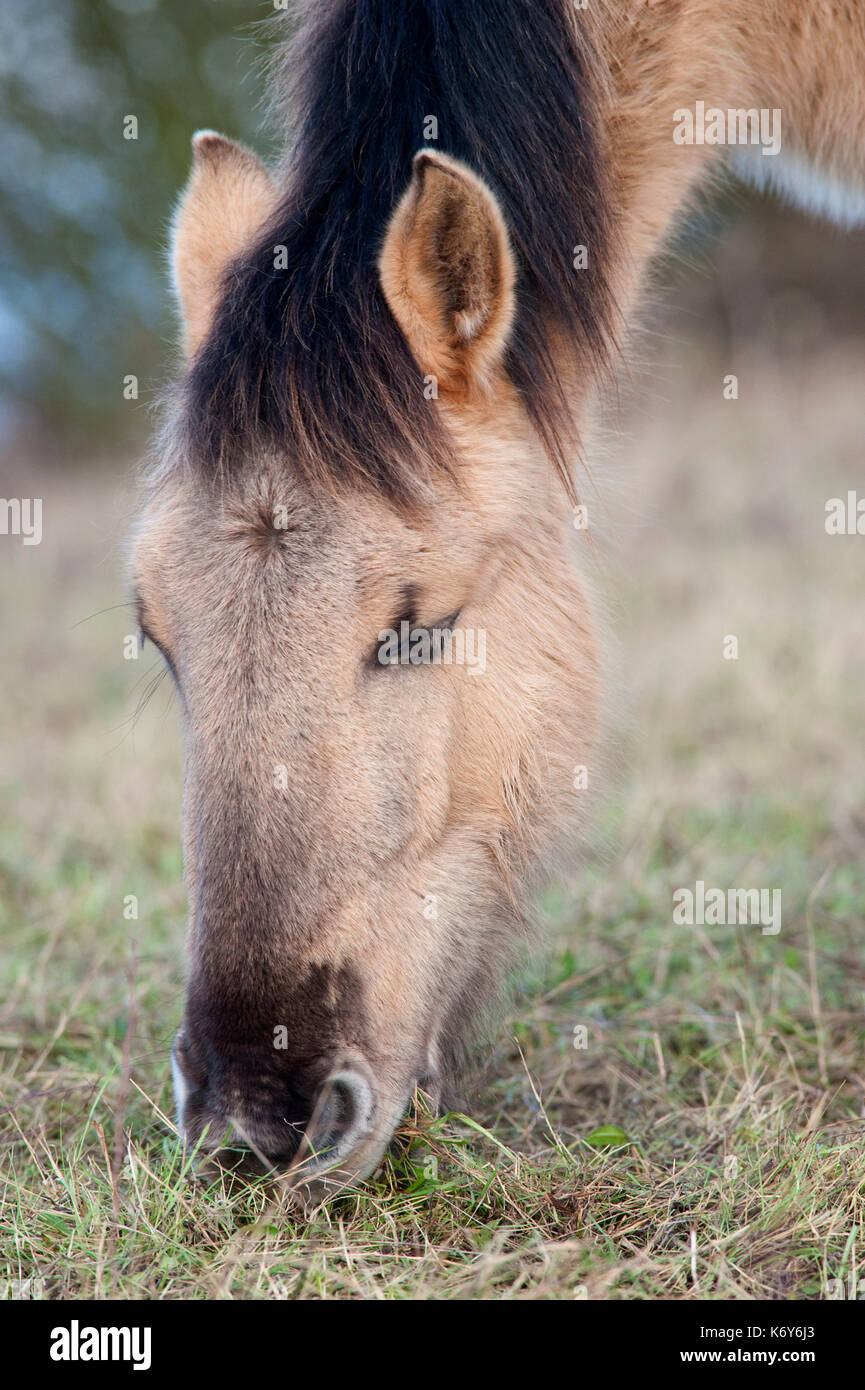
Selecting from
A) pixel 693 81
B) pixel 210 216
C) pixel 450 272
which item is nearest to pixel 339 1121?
pixel 450 272

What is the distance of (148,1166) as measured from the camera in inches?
108

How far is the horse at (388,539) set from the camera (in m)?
2.51

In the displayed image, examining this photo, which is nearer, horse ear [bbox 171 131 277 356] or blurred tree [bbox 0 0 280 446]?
horse ear [bbox 171 131 277 356]

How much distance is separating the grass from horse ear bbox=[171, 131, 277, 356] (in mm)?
692

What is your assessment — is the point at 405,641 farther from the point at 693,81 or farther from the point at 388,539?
the point at 693,81

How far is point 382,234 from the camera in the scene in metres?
2.76

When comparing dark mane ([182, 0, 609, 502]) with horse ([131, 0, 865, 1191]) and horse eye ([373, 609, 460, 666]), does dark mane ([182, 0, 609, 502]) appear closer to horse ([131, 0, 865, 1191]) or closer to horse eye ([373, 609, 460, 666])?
horse ([131, 0, 865, 1191])

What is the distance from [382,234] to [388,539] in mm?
768

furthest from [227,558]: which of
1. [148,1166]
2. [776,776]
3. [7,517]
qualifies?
[7,517]

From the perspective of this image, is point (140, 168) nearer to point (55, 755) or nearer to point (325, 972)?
point (55, 755)

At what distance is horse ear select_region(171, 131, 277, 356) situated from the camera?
3350mm

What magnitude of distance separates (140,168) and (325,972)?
1598 cm

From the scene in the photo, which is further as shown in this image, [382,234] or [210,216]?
[210,216]

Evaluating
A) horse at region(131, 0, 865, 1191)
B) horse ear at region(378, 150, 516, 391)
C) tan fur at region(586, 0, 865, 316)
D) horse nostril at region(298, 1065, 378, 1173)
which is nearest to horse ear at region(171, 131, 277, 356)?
horse at region(131, 0, 865, 1191)
